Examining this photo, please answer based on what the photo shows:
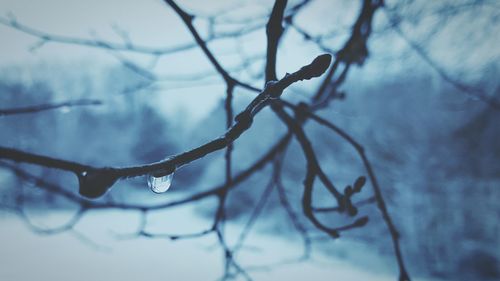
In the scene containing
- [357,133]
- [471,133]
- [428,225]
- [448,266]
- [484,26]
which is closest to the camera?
[484,26]

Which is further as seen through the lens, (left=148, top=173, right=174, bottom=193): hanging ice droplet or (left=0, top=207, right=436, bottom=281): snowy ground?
(left=0, top=207, right=436, bottom=281): snowy ground

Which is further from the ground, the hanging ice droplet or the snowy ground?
the snowy ground

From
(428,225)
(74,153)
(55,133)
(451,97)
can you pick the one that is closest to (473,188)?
(428,225)

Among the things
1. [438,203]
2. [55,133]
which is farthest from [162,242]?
[438,203]

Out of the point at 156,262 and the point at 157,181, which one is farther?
the point at 156,262

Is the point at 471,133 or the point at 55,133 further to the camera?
the point at 55,133

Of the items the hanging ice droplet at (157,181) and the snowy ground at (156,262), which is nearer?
the hanging ice droplet at (157,181)

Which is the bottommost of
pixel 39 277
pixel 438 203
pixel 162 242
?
pixel 39 277

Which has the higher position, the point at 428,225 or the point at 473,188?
the point at 473,188

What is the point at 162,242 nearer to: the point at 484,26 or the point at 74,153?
the point at 74,153

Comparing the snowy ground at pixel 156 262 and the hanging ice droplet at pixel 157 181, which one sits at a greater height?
the snowy ground at pixel 156 262

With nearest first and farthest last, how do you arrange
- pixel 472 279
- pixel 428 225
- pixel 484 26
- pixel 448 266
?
pixel 484 26 < pixel 472 279 < pixel 448 266 < pixel 428 225
